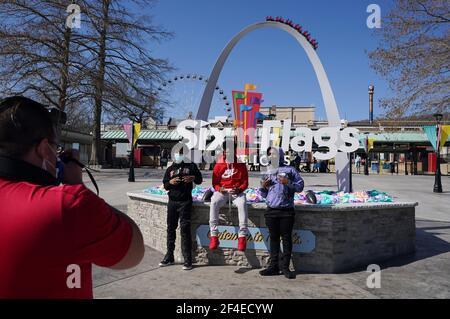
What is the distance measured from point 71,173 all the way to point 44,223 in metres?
0.38

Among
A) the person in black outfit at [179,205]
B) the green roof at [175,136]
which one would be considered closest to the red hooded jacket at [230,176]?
the person in black outfit at [179,205]

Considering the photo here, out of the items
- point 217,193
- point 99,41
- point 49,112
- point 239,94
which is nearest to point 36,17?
point 99,41

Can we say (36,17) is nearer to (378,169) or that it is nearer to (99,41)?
(99,41)

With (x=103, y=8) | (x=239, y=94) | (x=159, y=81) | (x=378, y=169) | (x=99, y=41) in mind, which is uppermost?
(x=103, y=8)

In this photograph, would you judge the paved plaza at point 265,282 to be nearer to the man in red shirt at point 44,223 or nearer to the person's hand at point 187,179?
the person's hand at point 187,179

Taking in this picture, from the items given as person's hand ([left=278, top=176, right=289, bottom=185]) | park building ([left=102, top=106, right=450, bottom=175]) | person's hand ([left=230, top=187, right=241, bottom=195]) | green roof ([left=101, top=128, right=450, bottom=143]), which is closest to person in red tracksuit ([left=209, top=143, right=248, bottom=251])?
person's hand ([left=230, top=187, right=241, bottom=195])

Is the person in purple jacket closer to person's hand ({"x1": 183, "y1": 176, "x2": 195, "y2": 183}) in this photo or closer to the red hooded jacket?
the red hooded jacket

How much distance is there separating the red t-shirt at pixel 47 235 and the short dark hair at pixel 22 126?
14 centimetres

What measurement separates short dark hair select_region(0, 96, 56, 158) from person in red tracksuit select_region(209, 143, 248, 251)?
4479 mm

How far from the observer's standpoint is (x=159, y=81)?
27953mm

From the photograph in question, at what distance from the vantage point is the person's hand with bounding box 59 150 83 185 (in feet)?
5.33

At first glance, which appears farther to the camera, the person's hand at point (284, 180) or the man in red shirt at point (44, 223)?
the person's hand at point (284, 180)

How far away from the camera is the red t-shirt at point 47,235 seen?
51.2 inches
